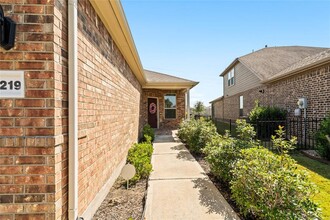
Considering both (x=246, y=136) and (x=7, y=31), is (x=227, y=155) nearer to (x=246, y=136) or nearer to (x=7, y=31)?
(x=246, y=136)

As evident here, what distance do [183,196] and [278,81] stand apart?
10.5m

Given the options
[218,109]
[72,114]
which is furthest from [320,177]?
[218,109]

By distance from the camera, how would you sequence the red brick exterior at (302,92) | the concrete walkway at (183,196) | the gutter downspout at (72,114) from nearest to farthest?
the gutter downspout at (72,114)
the concrete walkway at (183,196)
the red brick exterior at (302,92)

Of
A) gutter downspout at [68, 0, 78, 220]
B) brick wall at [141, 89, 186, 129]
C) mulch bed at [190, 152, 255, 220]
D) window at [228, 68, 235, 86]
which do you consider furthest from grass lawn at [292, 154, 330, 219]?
window at [228, 68, 235, 86]

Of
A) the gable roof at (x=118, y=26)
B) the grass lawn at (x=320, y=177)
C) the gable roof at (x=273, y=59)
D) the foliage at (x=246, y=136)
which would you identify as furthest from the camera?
the gable roof at (x=273, y=59)

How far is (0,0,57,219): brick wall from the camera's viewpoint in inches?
68.6

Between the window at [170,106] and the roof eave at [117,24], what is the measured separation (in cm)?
736

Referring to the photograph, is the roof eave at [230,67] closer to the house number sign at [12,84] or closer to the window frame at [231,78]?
the window frame at [231,78]

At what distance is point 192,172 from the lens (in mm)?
4715

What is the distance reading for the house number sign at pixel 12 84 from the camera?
5.68 ft

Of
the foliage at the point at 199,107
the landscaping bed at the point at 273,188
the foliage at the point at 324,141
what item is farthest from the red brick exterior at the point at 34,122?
the foliage at the point at 199,107

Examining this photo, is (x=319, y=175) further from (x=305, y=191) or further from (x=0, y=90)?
(x=0, y=90)

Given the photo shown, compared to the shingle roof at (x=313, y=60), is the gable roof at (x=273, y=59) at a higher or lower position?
higher

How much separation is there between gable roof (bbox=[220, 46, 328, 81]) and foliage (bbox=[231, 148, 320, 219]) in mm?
11428
